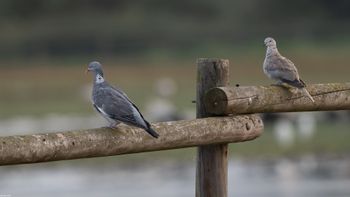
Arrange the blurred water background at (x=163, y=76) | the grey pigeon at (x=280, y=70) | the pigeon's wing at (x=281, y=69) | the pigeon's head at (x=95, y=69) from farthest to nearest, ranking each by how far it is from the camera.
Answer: the blurred water background at (x=163, y=76) → the pigeon's wing at (x=281, y=69) → the grey pigeon at (x=280, y=70) → the pigeon's head at (x=95, y=69)

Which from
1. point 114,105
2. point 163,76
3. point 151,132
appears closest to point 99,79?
point 114,105

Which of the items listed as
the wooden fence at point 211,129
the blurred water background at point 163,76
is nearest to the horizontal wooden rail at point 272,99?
the wooden fence at point 211,129

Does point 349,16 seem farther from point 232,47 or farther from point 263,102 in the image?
point 263,102

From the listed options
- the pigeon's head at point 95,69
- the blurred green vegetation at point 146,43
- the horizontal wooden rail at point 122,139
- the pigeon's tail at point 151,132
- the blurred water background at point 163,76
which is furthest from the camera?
the blurred green vegetation at point 146,43

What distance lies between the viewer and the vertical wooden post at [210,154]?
832cm

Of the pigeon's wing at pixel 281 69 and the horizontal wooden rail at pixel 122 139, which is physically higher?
the pigeon's wing at pixel 281 69

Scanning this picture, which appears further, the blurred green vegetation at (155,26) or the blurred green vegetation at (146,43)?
the blurred green vegetation at (155,26)

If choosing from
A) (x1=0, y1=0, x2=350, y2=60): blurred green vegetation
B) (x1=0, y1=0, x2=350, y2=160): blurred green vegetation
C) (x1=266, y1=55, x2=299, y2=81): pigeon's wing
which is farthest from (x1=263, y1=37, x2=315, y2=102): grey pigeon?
(x1=0, y1=0, x2=350, y2=60): blurred green vegetation

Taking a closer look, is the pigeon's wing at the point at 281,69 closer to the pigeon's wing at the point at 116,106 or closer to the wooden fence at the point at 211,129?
the wooden fence at the point at 211,129

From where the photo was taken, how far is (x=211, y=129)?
8102 mm

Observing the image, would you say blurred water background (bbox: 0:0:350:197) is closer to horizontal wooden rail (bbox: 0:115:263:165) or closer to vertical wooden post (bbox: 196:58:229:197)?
vertical wooden post (bbox: 196:58:229:197)

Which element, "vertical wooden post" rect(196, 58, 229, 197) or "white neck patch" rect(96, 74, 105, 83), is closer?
"vertical wooden post" rect(196, 58, 229, 197)

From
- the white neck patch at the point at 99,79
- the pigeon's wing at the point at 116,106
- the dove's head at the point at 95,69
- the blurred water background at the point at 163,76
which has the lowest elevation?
the pigeon's wing at the point at 116,106

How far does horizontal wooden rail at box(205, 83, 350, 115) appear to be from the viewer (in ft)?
26.8
